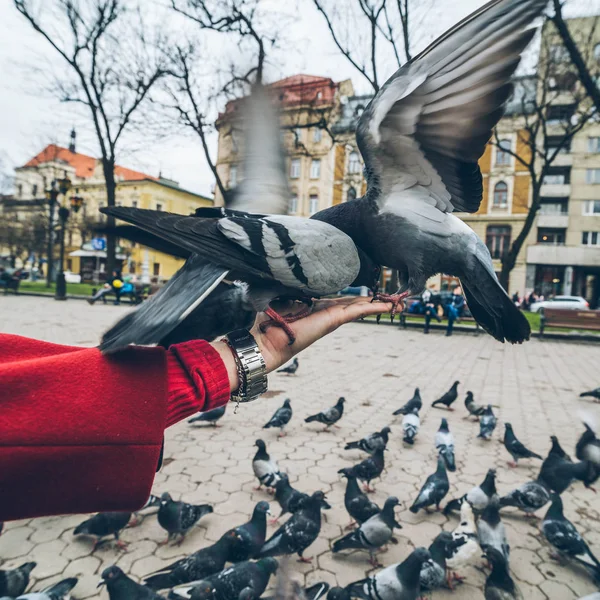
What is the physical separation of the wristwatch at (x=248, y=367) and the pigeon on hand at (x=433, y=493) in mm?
2386

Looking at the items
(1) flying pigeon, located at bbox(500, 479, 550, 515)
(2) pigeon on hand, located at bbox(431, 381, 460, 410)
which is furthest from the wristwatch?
(2) pigeon on hand, located at bbox(431, 381, 460, 410)

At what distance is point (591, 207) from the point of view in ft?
117

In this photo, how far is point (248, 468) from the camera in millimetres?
4070

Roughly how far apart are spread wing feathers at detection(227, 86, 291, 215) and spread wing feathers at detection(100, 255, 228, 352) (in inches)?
55.7

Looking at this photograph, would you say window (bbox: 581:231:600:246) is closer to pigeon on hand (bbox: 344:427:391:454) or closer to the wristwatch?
pigeon on hand (bbox: 344:427:391:454)

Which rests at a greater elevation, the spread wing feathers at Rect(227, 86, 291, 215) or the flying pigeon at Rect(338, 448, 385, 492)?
the spread wing feathers at Rect(227, 86, 291, 215)

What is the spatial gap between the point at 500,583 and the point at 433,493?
2.88 feet

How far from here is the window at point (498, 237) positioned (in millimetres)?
34812

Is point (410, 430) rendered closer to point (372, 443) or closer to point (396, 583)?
point (372, 443)

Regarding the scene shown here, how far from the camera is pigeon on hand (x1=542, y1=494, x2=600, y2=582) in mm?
2608

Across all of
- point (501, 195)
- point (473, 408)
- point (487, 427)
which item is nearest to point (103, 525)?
point (487, 427)

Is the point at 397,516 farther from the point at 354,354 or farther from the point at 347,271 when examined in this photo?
the point at 354,354

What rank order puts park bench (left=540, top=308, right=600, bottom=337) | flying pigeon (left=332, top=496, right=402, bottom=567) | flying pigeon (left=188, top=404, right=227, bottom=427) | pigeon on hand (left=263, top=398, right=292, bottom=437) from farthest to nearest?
1. park bench (left=540, top=308, right=600, bottom=337)
2. flying pigeon (left=188, top=404, right=227, bottom=427)
3. pigeon on hand (left=263, top=398, right=292, bottom=437)
4. flying pigeon (left=332, top=496, right=402, bottom=567)

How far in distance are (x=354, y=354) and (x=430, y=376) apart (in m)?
2.56
